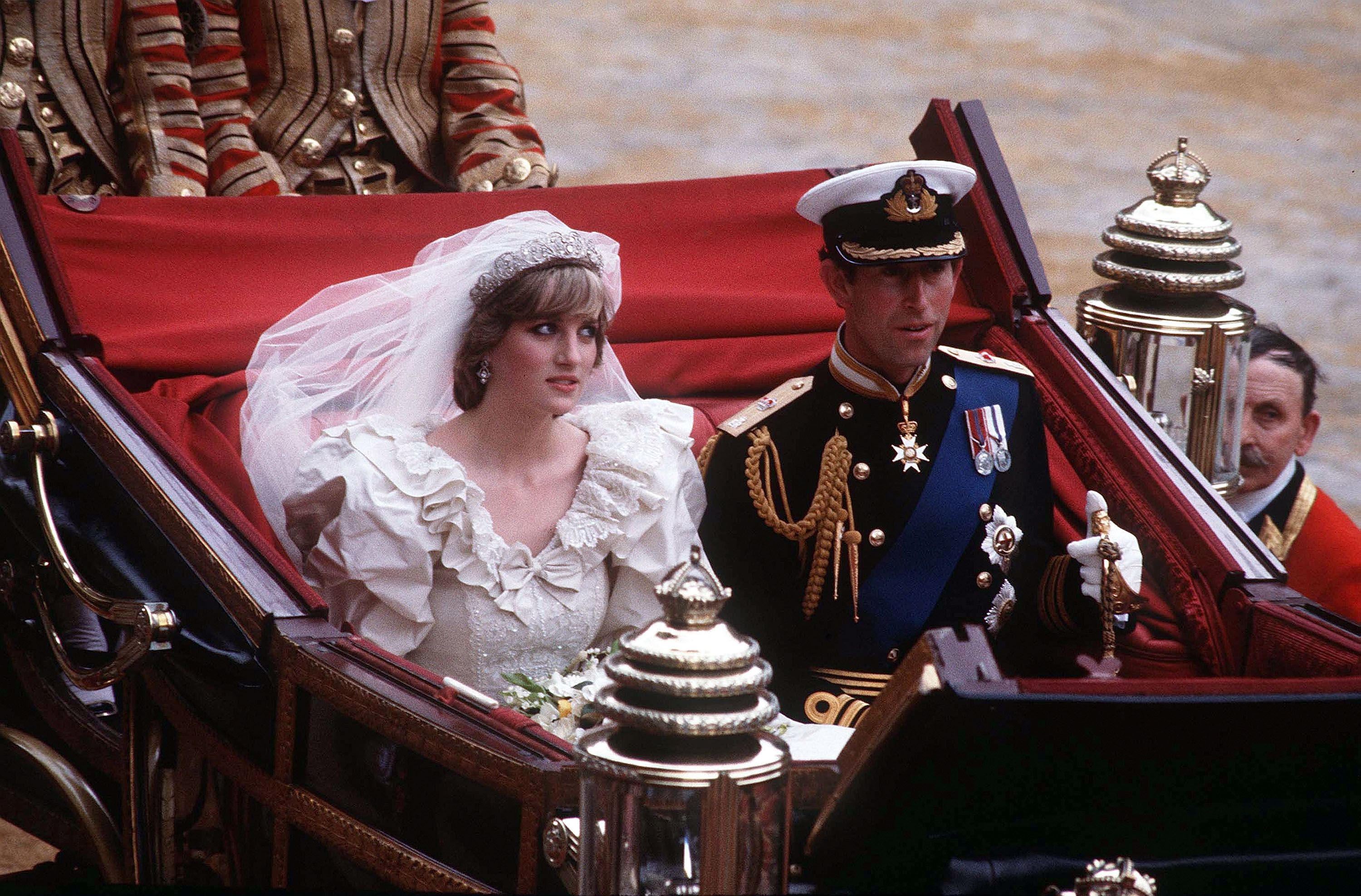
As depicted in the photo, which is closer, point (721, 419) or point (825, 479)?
point (825, 479)

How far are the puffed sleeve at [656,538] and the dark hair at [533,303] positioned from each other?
8.6 inches

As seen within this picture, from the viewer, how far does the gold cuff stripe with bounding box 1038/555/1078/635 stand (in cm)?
236

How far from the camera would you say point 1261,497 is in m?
3.45

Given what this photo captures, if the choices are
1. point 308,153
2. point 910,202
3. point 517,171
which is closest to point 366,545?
point 910,202

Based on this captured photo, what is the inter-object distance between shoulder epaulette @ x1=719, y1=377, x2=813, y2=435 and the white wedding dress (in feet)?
0.35

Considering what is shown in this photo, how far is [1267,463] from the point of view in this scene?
347 cm

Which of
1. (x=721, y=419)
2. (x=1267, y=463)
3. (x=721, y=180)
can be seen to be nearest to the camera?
(x=721, y=419)

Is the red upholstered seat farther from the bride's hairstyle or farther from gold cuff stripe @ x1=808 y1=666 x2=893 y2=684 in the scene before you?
gold cuff stripe @ x1=808 y1=666 x2=893 y2=684

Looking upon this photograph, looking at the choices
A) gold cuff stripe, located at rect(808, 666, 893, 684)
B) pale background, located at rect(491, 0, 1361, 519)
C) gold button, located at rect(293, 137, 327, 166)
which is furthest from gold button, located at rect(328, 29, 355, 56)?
pale background, located at rect(491, 0, 1361, 519)

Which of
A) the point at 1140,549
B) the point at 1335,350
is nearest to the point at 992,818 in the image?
the point at 1140,549

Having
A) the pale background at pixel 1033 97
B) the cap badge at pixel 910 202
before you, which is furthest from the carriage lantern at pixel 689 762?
the pale background at pixel 1033 97

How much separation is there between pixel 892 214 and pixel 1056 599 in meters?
0.58

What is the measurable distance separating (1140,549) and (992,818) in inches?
41.3

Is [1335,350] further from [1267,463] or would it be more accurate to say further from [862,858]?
[862,858]
